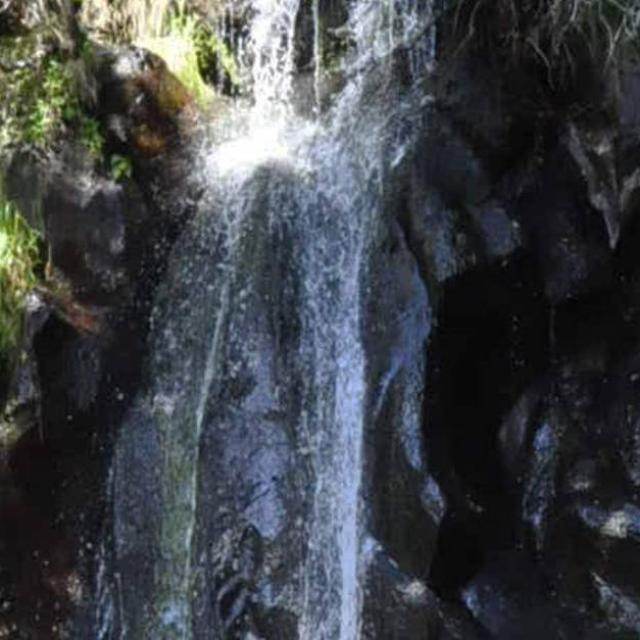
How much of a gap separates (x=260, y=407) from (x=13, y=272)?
122cm

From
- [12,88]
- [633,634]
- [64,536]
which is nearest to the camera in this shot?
[633,634]

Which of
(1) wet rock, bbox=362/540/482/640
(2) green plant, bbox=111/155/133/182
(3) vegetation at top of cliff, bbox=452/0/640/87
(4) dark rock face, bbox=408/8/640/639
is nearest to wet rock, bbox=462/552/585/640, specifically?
(4) dark rock face, bbox=408/8/640/639

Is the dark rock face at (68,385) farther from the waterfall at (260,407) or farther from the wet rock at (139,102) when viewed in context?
the wet rock at (139,102)

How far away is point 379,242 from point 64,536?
187cm

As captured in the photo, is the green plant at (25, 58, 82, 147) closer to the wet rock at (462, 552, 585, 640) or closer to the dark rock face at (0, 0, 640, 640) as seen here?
the dark rock face at (0, 0, 640, 640)

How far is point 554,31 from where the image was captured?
482cm

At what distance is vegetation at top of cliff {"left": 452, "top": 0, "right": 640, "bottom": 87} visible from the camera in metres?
4.73

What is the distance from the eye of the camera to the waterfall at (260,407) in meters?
4.43

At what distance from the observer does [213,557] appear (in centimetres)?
447

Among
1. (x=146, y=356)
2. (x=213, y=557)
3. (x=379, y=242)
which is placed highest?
(x=379, y=242)

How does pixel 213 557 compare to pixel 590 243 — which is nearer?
pixel 213 557

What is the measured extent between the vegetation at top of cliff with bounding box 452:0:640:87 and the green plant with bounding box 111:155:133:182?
64.4 inches

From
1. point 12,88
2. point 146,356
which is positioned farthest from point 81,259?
point 12,88

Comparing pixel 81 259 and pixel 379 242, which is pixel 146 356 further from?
pixel 379 242
